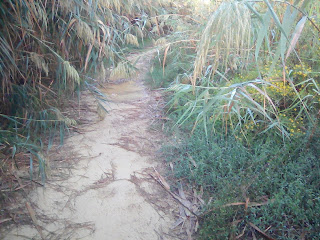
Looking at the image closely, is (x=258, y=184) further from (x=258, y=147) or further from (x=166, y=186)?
(x=166, y=186)

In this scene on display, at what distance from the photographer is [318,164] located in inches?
101

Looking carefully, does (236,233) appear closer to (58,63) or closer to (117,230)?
(117,230)

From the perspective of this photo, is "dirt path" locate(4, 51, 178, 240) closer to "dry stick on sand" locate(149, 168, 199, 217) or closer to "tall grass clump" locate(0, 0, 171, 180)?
"dry stick on sand" locate(149, 168, 199, 217)

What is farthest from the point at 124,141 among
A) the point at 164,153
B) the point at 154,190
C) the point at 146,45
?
the point at 146,45

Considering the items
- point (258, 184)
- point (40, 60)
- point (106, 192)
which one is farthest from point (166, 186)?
point (40, 60)

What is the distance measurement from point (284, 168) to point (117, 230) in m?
1.45

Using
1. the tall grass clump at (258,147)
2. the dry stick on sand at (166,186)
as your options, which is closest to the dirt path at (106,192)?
the dry stick on sand at (166,186)

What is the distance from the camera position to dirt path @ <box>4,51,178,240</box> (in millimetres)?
2451

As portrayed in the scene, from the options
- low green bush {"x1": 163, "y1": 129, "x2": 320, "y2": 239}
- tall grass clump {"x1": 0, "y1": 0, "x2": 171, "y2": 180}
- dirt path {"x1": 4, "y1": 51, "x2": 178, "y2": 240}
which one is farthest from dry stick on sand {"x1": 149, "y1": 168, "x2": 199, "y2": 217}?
tall grass clump {"x1": 0, "y1": 0, "x2": 171, "y2": 180}

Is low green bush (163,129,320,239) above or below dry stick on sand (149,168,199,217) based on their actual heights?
above

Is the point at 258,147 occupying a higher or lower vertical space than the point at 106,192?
higher

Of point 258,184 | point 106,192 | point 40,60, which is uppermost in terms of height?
point 40,60

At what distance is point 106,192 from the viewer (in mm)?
2887

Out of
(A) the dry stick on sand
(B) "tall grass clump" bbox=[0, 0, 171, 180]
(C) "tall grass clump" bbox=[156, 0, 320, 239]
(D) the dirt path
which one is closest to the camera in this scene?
(C) "tall grass clump" bbox=[156, 0, 320, 239]
